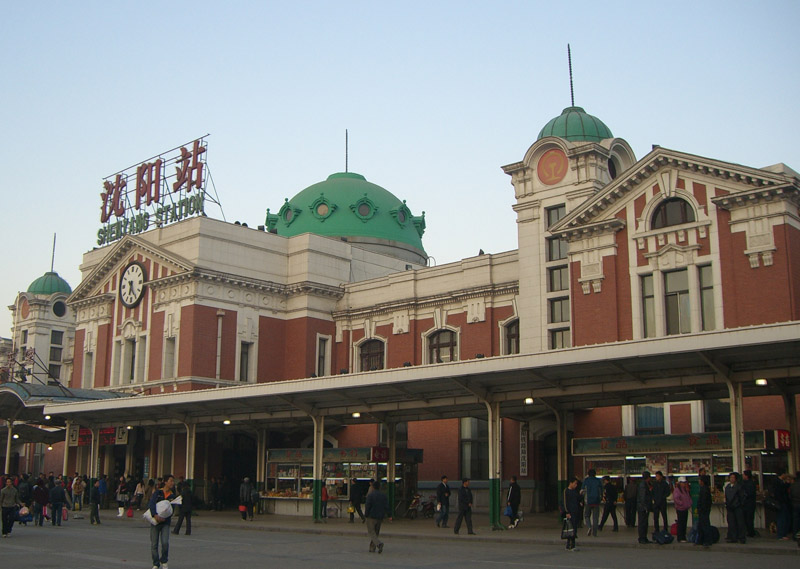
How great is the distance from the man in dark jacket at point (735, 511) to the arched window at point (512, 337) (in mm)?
22276

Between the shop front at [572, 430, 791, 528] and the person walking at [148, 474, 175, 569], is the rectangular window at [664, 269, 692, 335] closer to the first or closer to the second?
the shop front at [572, 430, 791, 528]

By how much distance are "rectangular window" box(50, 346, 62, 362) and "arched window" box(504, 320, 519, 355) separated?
54656 mm

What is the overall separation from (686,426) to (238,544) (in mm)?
17626

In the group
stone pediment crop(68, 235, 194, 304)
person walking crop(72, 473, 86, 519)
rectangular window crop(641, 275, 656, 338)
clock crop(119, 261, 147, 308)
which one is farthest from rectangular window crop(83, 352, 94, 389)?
rectangular window crop(641, 275, 656, 338)

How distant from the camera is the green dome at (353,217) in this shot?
60.8m

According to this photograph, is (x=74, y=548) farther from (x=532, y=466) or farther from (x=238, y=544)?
(x=532, y=466)

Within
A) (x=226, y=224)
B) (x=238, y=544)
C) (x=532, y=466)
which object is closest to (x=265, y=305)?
(x=226, y=224)

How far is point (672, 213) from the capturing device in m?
35.2

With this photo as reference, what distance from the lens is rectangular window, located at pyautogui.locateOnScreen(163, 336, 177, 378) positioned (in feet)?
162

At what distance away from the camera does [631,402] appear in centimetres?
2902

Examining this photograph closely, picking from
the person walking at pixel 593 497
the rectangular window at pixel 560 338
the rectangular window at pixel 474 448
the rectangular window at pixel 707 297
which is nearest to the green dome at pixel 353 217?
the rectangular window at pixel 474 448

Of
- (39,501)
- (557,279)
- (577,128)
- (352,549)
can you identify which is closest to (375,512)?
(352,549)

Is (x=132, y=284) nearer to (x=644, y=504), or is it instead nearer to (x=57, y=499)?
(x=57, y=499)

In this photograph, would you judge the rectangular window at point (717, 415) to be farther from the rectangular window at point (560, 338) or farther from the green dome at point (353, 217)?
the green dome at point (353, 217)
